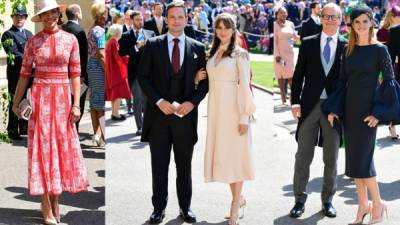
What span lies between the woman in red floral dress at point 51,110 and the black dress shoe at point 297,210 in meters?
1.85

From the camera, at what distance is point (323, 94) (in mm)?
6457

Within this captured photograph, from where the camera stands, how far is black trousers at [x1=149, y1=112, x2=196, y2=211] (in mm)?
6227

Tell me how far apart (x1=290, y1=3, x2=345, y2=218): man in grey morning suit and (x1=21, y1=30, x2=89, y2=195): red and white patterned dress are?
193 centimetres

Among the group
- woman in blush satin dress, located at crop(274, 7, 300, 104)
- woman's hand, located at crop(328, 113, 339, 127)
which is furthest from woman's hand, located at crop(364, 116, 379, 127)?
woman in blush satin dress, located at crop(274, 7, 300, 104)

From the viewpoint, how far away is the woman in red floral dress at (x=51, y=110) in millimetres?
6266

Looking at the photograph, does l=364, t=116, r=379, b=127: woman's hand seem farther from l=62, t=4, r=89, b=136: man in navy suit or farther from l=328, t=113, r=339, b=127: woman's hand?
l=62, t=4, r=89, b=136: man in navy suit

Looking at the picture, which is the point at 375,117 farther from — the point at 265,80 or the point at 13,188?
the point at 265,80

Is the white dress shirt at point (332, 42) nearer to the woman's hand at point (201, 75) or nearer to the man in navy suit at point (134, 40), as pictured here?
the woman's hand at point (201, 75)

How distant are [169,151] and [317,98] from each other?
4.39ft

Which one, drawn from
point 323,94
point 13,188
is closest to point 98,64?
point 13,188

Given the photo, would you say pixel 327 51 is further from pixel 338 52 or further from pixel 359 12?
pixel 359 12

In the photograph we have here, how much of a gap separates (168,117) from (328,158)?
4.85 ft

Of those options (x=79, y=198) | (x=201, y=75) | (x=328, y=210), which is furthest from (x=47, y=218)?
(x=328, y=210)

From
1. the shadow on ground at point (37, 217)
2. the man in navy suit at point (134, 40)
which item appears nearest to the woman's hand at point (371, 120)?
the shadow on ground at point (37, 217)
